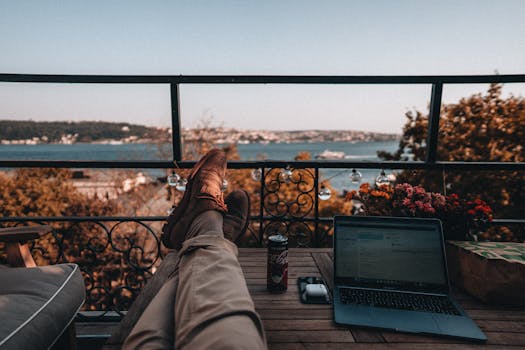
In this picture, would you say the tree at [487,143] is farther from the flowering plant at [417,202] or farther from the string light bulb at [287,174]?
the flowering plant at [417,202]

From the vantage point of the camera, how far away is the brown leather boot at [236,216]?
134 centimetres

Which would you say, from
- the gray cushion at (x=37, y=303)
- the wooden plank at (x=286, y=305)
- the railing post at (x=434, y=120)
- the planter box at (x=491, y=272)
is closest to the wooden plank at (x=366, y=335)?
the wooden plank at (x=286, y=305)

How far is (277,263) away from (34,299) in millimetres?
831

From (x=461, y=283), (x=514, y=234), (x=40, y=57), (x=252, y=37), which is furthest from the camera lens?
(x=40, y=57)

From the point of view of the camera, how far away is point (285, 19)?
1947 centimetres

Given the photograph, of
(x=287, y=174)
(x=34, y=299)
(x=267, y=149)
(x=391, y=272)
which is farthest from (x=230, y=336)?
(x=267, y=149)

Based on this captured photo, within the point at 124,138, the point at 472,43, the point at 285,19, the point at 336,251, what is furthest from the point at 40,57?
the point at 472,43

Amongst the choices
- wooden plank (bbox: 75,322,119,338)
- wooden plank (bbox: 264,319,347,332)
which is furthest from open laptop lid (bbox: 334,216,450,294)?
wooden plank (bbox: 75,322,119,338)

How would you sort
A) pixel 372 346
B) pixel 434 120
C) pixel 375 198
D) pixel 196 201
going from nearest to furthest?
pixel 372 346
pixel 375 198
pixel 196 201
pixel 434 120

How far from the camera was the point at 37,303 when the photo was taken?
1.00 meters

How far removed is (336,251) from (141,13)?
19979mm

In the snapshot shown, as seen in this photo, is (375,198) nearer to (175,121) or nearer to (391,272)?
(391,272)

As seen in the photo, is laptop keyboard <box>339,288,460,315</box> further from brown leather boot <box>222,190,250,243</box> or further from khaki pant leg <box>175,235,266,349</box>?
brown leather boot <box>222,190,250,243</box>

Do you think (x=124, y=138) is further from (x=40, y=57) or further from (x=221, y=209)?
→ (x=221, y=209)
